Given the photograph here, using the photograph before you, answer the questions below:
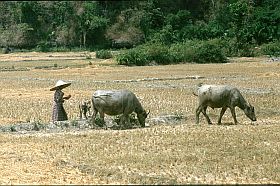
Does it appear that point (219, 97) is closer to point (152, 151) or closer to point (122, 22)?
point (152, 151)

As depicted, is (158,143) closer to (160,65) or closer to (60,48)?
(160,65)

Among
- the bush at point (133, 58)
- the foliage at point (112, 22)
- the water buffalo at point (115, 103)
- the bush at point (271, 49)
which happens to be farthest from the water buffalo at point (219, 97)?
the foliage at point (112, 22)

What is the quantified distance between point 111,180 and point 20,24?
6392cm

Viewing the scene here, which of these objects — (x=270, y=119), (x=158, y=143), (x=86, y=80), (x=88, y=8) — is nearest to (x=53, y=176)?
(x=158, y=143)

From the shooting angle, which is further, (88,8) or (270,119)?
(88,8)

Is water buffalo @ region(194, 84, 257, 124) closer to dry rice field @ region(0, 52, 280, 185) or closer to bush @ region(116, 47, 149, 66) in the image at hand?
dry rice field @ region(0, 52, 280, 185)

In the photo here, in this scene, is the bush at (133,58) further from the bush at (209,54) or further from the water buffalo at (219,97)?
the water buffalo at (219,97)

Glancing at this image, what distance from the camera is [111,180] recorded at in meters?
9.09

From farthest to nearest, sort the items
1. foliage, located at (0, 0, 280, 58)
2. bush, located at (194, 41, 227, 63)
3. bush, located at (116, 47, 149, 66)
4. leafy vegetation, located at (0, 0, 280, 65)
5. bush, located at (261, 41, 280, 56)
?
1. foliage, located at (0, 0, 280, 58)
2. leafy vegetation, located at (0, 0, 280, 65)
3. bush, located at (261, 41, 280, 56)
4. bush, located at (194, 41, 227, 63)
5. bush, located at (116, 47, 149, 66)

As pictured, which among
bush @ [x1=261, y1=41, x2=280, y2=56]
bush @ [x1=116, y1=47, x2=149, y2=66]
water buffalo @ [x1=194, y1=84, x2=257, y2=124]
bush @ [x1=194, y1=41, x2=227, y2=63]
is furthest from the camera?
bush @ [x1=261, y1=41, x2=280, y2=56]

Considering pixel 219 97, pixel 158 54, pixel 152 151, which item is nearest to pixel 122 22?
pixel 158 54

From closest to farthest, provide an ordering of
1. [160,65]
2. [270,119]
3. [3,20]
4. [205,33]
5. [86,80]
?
[270,119] → [86,80] → [160,65] → [205,33] → [3,20]

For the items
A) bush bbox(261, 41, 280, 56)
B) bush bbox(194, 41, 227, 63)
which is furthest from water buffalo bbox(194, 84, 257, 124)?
bush bbox(261, 41, 280, 56)

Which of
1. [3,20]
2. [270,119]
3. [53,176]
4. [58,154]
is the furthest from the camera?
[3,20]
